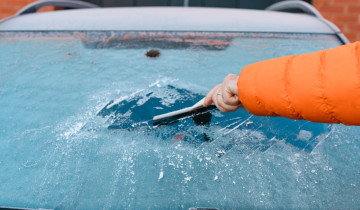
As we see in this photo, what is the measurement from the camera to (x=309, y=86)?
835 mm

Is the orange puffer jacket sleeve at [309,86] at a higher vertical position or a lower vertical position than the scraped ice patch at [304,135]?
higher

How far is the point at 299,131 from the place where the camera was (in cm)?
105

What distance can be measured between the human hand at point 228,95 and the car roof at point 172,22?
20.9 inches

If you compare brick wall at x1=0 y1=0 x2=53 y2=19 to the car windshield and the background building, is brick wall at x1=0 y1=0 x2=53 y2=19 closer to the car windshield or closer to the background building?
the background building

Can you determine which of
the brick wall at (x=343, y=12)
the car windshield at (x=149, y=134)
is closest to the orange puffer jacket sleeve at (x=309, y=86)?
the car windshield at (x=149, y=134)

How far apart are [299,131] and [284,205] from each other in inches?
12.3

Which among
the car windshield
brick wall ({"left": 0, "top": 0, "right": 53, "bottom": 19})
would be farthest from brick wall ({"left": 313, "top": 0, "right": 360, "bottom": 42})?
brick wall ({"left": 0, "top": 0, "right": 53, "bottom": 19})

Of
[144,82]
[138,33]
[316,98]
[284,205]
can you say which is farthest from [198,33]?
[284,205]

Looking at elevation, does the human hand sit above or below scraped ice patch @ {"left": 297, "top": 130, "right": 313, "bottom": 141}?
above

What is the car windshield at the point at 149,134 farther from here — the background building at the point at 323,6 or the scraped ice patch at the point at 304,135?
the background building at the point at 323,6

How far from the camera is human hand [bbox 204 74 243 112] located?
1.00 m

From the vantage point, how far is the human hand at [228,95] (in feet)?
3.27

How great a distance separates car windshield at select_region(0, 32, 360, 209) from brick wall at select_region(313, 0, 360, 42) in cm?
172

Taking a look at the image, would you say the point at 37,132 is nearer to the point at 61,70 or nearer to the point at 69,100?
the point at 69,100
